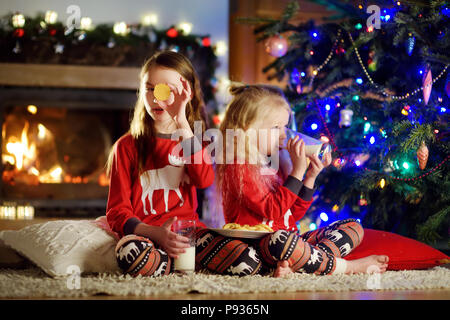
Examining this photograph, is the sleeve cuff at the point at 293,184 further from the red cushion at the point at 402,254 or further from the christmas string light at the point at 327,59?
the christmas string light at the point at 327,59

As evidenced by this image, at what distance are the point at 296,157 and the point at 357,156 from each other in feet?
1.58

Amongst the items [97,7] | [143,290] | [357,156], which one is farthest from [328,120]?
[97,7]

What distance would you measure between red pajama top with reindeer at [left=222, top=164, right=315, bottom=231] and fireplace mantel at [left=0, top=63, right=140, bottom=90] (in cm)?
141

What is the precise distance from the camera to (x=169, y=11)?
9.57 ft

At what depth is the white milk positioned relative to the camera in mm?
1299

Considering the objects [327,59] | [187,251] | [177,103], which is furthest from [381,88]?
[187,251]

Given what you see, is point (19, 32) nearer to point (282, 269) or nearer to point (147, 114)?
point (147, 114)

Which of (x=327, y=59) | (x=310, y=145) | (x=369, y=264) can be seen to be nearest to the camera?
(x=369, y=264)

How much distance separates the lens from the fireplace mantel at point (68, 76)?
2.70m

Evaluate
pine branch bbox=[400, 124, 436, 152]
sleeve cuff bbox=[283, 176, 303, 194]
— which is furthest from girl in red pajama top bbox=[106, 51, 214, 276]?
pine branch bbox=[400, 124, 436, 152]

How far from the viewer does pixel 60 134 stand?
2.90 m

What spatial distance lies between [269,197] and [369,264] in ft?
1.04

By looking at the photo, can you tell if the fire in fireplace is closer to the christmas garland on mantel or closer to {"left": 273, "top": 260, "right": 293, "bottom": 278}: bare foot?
the christmas garland on mantel
